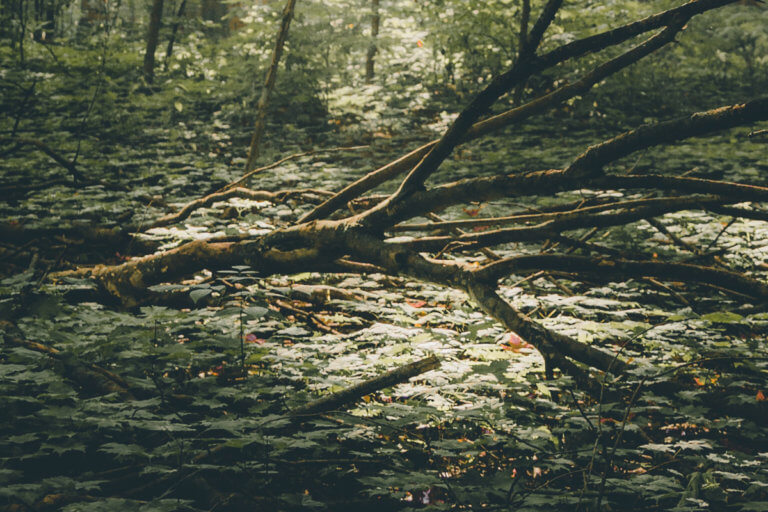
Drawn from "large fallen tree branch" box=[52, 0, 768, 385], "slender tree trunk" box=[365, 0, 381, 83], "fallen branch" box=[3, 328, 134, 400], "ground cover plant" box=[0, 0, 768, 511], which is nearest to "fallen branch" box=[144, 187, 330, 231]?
"ground cover plant" box=[0, 0, 768, 511]

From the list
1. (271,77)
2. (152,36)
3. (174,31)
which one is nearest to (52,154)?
(271,77)

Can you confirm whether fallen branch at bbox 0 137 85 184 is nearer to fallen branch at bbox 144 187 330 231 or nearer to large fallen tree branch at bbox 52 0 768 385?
fallen branch at bbox 144 187 330 231

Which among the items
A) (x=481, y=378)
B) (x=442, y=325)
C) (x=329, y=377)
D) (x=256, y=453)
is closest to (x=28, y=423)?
(x=256, y=453)

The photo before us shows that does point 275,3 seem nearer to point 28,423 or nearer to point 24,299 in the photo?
point 24,299

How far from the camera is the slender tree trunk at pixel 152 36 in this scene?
32.8 ft

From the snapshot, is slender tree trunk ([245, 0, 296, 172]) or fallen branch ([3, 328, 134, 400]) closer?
fallen branch ([3, 328, 134, 400])

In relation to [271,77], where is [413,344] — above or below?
below

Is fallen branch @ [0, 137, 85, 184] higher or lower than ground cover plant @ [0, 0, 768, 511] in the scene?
higher

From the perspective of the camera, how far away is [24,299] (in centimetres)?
292

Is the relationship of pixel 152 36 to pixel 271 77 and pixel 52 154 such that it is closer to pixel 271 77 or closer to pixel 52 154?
pixel 271 77

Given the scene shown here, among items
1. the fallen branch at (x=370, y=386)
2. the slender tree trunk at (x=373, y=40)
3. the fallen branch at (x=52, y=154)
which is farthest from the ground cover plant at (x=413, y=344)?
the slender tree trunk at (x=373, y=40)

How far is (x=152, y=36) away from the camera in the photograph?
10148mm

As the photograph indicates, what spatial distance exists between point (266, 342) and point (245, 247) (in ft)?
2.13

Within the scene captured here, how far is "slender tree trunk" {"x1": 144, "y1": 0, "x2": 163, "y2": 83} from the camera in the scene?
1001 cm
